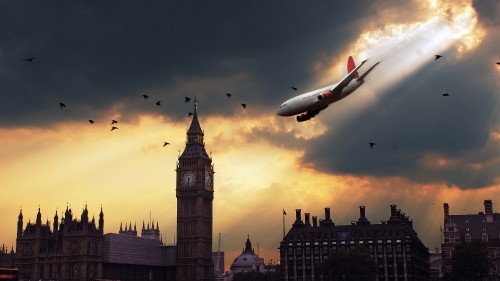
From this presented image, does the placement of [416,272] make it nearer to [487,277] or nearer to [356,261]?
[487,277]

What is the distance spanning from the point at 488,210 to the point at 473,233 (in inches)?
465

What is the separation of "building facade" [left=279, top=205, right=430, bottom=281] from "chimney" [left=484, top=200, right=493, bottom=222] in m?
21.5

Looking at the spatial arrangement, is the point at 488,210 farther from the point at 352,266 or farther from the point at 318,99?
the point at 318,99

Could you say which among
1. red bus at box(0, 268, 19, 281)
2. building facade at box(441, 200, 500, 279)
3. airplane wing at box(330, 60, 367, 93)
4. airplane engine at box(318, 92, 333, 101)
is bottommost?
red bus at box(0, 268, 19, 281)

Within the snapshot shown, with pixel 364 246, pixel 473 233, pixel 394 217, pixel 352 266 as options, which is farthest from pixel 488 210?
pixel 352 266

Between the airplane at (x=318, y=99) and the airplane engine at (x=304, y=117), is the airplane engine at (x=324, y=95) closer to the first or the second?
the airplane at (x=318, y=99)

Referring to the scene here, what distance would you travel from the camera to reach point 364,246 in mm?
186750

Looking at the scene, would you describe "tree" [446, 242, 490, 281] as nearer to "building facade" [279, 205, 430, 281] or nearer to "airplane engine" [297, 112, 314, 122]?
"building facade" [279, 205, 430, 281]

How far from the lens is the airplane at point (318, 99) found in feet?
236

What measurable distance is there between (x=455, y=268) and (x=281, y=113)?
330 ft

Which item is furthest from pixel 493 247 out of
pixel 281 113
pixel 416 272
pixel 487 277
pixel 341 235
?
pixel 281 113

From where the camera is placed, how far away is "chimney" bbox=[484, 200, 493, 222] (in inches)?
7372


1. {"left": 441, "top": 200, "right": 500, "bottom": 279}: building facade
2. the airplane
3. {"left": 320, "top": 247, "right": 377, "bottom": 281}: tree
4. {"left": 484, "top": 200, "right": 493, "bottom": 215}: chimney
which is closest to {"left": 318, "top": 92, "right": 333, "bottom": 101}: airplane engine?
the airplane

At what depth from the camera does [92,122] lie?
8844cm
